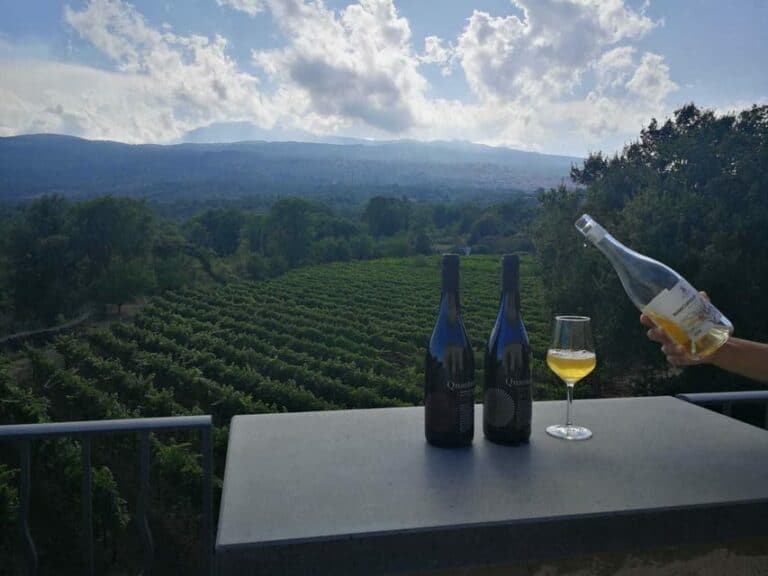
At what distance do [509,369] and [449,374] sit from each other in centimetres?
9

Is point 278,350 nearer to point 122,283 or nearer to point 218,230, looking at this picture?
point 122,283

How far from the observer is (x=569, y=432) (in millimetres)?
972

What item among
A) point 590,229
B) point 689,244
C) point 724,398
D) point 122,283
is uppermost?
point 590,229

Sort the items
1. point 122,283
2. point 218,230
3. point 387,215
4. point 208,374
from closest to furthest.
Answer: point 208,374 < point 122,283 < point 218,230 < point 387,215

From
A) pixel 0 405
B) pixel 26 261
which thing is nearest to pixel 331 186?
pixel 26 261

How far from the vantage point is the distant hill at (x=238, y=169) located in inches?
1345

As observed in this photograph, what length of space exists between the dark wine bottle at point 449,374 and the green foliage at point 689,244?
9.24 meters

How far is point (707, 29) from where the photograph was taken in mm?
6855

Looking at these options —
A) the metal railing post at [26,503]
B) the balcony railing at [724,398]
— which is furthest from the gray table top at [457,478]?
the metal railing post at [26,503]

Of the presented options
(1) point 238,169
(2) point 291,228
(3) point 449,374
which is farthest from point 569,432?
(1) point 238,169

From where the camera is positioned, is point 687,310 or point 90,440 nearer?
point 687,310

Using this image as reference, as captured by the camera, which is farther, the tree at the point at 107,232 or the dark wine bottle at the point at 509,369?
the tree at the point at 107,232

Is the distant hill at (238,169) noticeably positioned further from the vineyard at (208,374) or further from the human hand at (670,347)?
the human hand at (670,347)

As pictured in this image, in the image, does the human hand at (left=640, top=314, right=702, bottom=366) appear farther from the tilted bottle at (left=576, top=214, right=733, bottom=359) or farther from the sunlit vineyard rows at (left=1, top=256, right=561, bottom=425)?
the sunlit vineyard rows at (left=1, top=256, right=561, bottom=425)
